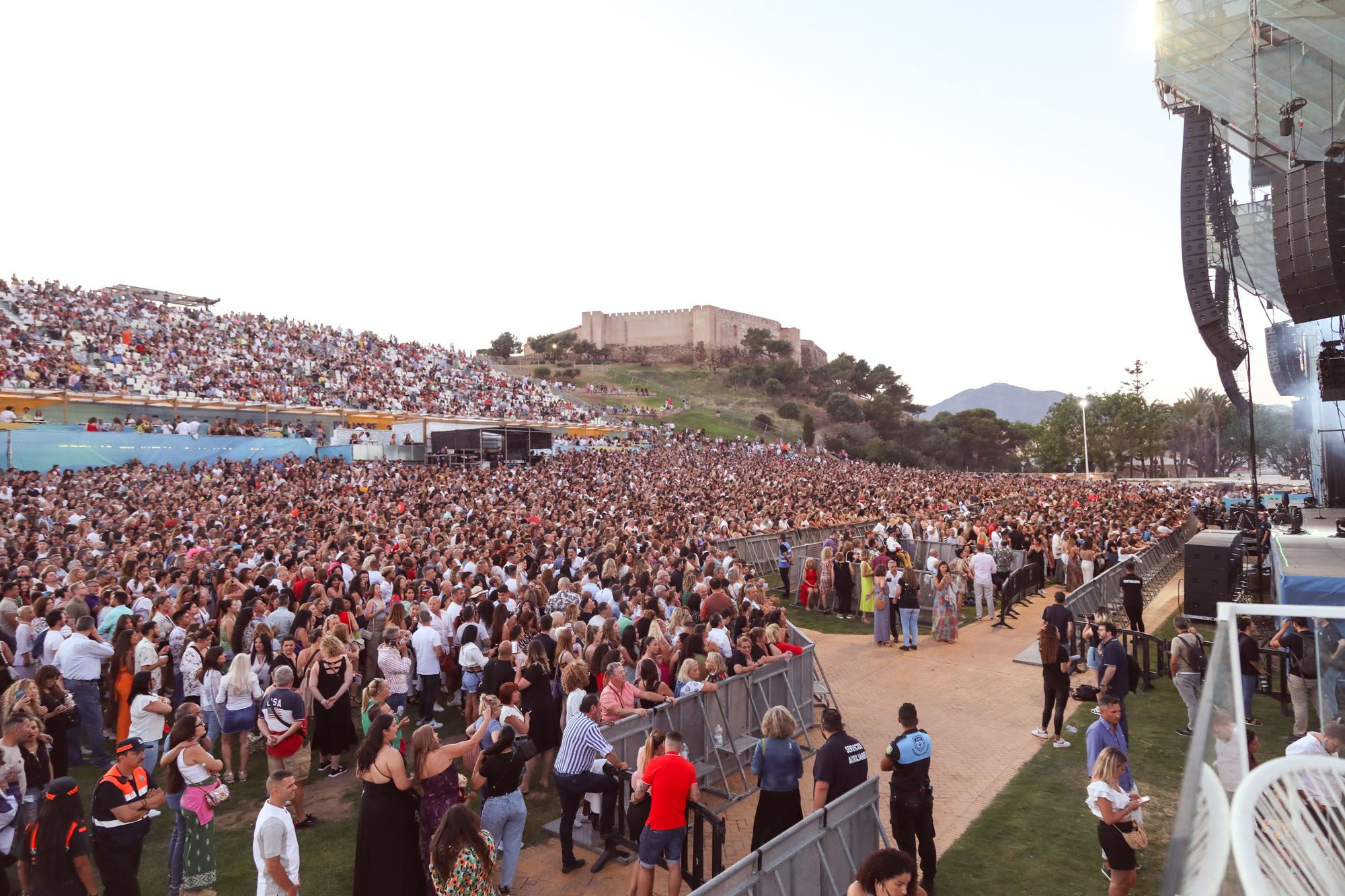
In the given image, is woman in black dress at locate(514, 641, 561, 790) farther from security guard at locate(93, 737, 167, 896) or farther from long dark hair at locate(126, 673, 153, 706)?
long dark hair at locate(126, 673, 153, 706)

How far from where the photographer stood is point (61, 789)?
168 inches

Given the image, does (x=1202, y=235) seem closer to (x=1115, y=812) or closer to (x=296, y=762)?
(x=1115, y=812)

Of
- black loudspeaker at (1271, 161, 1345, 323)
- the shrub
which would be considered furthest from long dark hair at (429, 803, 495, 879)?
the shrub

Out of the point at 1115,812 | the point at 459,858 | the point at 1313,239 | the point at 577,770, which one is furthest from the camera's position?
the point at 1313,239

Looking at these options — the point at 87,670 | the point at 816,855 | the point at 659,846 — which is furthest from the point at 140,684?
the point at 816,855

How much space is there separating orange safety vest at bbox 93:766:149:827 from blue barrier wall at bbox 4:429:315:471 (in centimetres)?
2164

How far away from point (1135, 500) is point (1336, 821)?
32.6 metres

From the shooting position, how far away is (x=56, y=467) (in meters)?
20.6

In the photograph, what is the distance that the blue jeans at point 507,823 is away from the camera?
5.17 metres

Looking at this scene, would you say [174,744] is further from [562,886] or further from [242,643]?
[242,643]

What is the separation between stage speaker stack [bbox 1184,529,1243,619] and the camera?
13.7m

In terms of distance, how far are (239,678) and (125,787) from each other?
2.22 m

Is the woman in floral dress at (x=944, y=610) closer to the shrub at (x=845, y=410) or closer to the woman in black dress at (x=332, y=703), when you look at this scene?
the woman in black dress at (x=332, y=703)

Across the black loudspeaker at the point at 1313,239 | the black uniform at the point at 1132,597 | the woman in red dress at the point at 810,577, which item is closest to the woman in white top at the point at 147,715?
the woman in red dress at the point at 810,577
